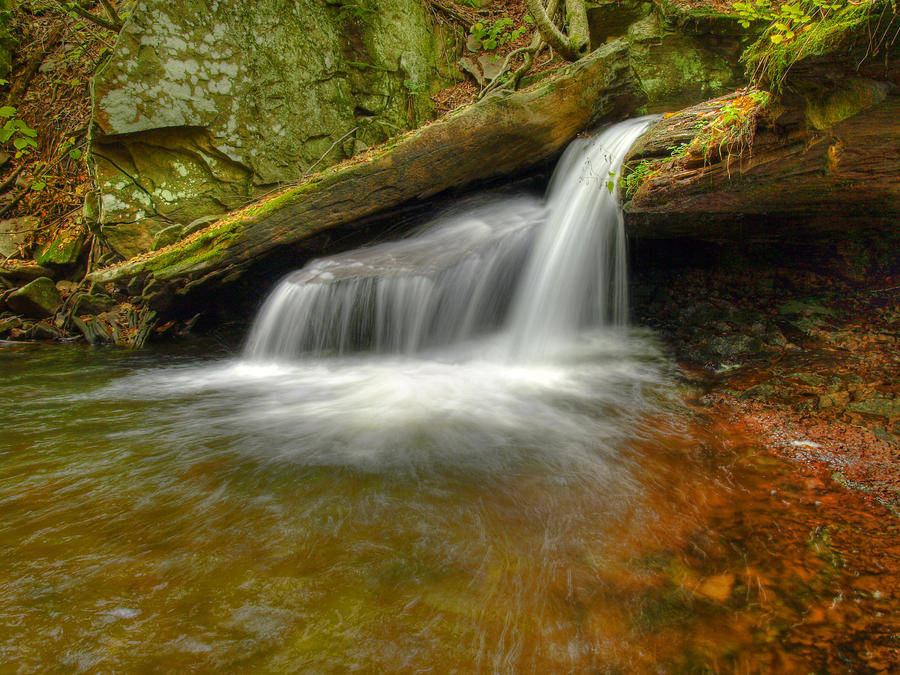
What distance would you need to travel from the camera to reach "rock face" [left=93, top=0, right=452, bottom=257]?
6762mm

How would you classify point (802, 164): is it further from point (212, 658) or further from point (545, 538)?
point (212, 658)

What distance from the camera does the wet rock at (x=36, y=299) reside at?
722cm

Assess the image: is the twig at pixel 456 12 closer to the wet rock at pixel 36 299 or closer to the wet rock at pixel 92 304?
the wet rock at pixel 92 304

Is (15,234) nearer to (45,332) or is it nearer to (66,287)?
(66,287)

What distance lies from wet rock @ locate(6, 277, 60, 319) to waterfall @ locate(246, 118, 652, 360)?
4.18 m

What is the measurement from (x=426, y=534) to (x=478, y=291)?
410 centimetres

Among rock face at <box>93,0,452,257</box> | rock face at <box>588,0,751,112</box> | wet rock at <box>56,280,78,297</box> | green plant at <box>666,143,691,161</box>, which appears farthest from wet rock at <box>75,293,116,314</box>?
rock face at <box>588,0,751,112</box>

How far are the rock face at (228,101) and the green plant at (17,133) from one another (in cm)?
319

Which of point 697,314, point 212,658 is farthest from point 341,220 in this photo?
point 212,658

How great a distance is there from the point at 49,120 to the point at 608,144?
1118 centimetres

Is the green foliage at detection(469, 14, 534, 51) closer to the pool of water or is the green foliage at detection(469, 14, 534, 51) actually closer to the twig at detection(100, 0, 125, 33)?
the twig at detection(100, 0, 125, 33)

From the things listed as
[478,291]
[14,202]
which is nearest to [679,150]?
[478,291]

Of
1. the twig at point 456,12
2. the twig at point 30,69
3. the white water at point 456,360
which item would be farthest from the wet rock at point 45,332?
the twig at point 456,12

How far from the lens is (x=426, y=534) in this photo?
83.2 inches
